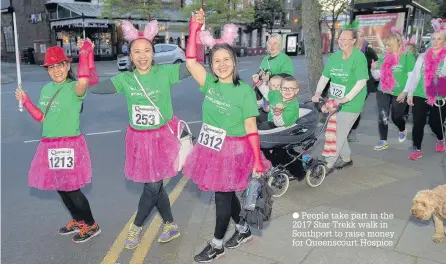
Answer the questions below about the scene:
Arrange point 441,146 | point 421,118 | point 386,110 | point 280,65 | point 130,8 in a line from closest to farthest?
1. point 280,65
2. point 421,118
3. point 441,146
4. point 386,110
5. point 130,8

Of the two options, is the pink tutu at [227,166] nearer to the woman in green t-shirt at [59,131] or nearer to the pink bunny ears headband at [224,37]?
the pink bunny ears headband at [224,37]

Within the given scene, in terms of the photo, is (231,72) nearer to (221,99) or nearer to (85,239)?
(221,99)

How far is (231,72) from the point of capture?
3.14 metres

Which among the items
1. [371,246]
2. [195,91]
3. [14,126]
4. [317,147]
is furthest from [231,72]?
[195,91]

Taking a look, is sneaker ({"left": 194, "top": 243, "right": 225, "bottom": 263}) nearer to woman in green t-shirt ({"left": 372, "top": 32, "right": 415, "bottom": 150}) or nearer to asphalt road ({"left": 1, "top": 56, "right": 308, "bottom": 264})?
asphalt road ({"left": 1, "top": 56, "right": 308, "bottom": 264})

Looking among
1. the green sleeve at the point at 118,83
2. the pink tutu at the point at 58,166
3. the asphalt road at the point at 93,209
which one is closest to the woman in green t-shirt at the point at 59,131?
the pink tutu at the point at 58,166

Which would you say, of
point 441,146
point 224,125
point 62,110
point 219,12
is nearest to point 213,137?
point 224,125

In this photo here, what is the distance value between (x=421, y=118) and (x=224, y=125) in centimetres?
417

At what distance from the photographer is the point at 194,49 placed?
3266 mm

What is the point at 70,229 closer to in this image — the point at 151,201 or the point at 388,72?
the point at 151,201

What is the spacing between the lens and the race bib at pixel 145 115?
342 cm

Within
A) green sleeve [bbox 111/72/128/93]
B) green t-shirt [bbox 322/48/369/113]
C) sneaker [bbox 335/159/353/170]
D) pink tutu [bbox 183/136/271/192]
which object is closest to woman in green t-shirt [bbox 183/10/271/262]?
pink tutu [bbox 183/136/271/192]

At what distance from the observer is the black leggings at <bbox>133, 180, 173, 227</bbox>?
11.7 feet

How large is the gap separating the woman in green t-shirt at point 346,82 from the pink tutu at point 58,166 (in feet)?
10.2
